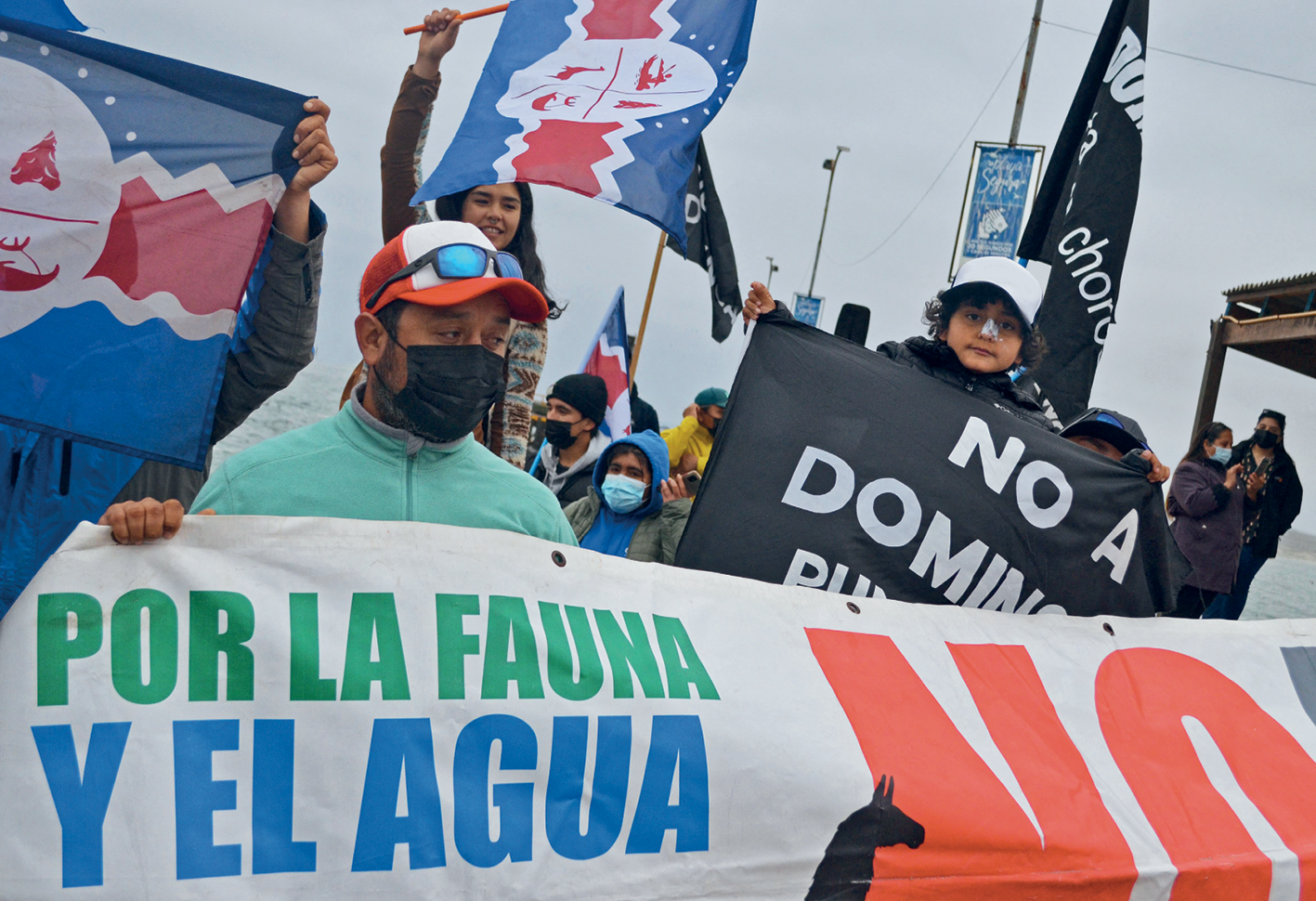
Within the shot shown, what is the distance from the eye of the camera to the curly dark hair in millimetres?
3234

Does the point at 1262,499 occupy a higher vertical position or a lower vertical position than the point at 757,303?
lower

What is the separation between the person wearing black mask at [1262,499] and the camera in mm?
7305

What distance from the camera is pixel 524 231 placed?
3.67 m

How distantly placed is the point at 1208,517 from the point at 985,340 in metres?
4.62

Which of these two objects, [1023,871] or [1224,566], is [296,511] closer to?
[1023,871]

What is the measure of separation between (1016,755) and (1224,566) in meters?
5.31

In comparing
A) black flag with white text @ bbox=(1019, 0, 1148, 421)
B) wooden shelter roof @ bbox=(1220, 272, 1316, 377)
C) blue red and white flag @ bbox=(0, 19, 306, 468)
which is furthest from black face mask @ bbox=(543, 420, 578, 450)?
wooden shelter roof @ bbox=(1220, 272, 1316, 377)

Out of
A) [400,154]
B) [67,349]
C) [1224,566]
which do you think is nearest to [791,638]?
[67,349]

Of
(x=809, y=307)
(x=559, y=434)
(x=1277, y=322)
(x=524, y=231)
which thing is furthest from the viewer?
(x=809, y=307)

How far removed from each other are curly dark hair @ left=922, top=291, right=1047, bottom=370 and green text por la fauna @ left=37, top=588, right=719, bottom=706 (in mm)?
1573

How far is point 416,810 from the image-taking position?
1.81 m

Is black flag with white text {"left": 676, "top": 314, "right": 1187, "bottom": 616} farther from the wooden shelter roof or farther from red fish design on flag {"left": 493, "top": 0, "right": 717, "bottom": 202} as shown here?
the wooden shelter roof

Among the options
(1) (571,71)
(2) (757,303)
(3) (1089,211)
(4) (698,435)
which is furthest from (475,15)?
(4) (698,435)

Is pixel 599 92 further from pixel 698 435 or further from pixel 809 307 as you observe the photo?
pixel 809 307
